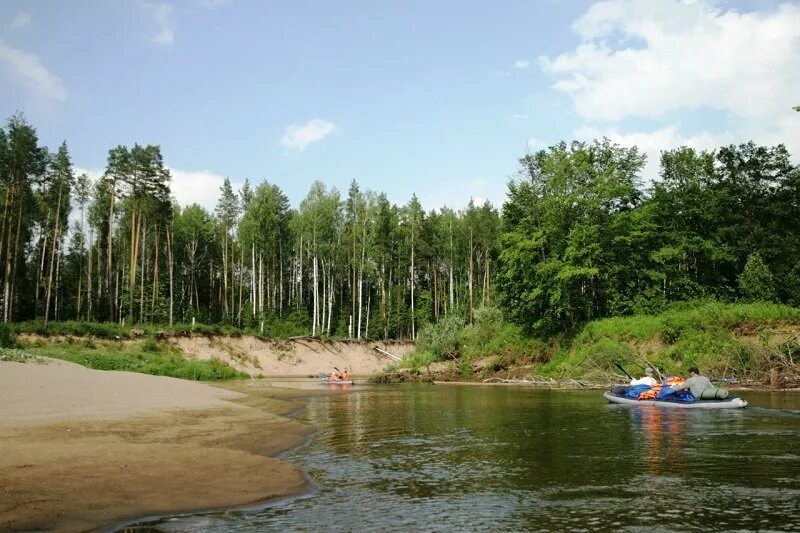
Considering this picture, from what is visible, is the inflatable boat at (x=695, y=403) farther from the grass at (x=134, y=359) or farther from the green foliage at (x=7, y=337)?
the green foliage at (x=7, y=337)

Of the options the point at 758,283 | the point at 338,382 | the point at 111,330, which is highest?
the point at 758,283

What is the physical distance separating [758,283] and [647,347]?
11200mm

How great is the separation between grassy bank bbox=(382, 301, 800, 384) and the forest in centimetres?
257

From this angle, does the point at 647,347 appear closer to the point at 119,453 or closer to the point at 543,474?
the point at 543,474

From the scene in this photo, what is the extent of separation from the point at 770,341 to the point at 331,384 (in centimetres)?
2748

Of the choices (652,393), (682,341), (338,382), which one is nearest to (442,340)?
(338,382)

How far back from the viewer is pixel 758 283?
41344 millimetres

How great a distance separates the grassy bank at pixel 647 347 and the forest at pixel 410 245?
257 centimetres

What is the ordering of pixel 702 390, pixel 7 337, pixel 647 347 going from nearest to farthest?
1. pixel 702 390
2. pixel 7 337
3. pixel 647 347

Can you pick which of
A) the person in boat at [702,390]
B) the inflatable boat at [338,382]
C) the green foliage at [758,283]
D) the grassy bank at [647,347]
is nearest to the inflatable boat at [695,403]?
the person in boat at [702,390]

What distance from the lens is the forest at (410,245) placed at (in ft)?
151

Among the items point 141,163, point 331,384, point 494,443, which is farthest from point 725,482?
point 141,163

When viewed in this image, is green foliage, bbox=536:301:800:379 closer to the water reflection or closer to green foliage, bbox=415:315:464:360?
green foliage, bbox=415:315:464:360

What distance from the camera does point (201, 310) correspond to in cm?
7562
